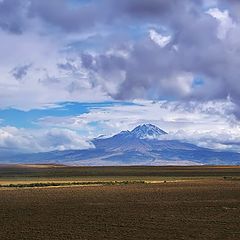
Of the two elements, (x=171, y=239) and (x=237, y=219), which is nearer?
(x=171, y=239)

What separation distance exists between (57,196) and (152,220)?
21276 mm

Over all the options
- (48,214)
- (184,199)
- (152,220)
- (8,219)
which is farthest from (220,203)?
(8,219)

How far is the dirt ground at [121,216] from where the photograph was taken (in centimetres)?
3089

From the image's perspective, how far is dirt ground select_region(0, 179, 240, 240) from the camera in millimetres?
30891

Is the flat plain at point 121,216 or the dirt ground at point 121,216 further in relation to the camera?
the flat plain at point 121,216

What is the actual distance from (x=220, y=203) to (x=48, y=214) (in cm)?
1624

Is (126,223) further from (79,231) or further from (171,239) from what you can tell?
(171,239)

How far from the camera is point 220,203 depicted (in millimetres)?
46812

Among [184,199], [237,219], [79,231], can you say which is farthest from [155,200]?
[79,231]

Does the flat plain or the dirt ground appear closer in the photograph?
the dirt ground

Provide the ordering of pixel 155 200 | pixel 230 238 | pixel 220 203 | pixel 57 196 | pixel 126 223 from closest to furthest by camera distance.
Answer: pixel 230 238, pixel 126 223, pixel 220 203, pixel 155 200, pixel 57 196

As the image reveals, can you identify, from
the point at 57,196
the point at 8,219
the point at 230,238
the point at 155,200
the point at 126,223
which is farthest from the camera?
the point at 57,196

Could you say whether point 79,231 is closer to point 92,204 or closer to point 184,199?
point 92,204

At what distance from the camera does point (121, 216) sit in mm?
38594
